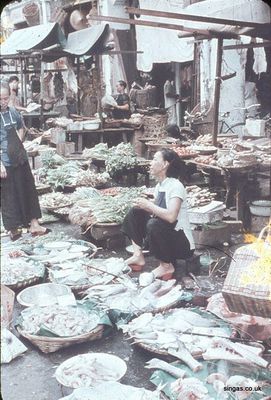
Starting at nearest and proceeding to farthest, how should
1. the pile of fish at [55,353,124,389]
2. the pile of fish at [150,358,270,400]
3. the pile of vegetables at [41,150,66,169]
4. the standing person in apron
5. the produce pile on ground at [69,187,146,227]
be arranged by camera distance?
the standing person in apron → the pile of fish at [150,358,270,400] → the pile of fish at [55,353,124,389] → the pile of vegetables at [41,150,66,169] → the produce pile on ground at [69,187,146,227]

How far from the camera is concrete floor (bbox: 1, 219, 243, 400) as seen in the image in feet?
8.96

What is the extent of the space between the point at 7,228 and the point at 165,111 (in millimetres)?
1669

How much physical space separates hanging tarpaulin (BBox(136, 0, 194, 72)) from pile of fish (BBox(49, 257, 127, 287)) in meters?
1.58

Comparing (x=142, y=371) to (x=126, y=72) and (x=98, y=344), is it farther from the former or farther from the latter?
(x=126, y=72)

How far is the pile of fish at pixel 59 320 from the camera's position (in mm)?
3139

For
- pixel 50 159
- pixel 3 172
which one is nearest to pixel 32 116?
pixel 50 159

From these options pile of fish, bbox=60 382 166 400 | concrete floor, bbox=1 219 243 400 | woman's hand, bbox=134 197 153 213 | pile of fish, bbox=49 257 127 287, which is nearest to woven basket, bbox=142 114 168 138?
woman's hand, bbox=134 197 153 213

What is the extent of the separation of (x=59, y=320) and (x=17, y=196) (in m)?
1.00

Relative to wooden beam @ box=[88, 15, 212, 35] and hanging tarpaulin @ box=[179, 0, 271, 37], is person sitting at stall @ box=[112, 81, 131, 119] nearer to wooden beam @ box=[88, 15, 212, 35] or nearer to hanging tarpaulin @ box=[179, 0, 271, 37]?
wooden beam @ box=[88, 15, 212, 35]

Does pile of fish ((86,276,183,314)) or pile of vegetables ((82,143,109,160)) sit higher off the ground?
pile of vegetables ((82,143,109,160))

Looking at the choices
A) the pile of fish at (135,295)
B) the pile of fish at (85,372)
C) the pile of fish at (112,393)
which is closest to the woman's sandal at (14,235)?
the pile of fish at (85,372)

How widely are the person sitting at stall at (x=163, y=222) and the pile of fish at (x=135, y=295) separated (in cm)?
31

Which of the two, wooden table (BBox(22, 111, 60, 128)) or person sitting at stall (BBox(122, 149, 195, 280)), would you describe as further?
person sitting at stall (BBox(122, 149, 195, 280))

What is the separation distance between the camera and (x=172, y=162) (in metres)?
3.78
